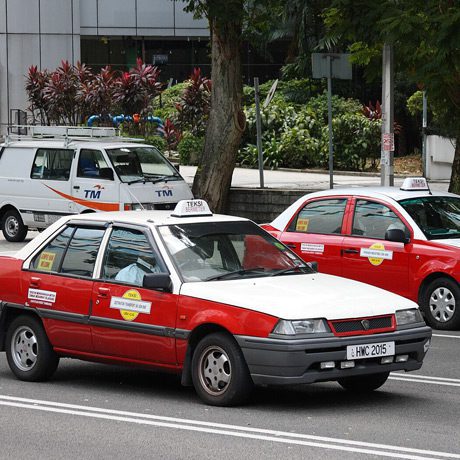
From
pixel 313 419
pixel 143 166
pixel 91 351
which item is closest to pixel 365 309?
pixel 313 419

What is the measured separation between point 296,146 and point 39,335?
74.7 ft

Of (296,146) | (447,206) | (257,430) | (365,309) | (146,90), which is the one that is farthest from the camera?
(146,90)

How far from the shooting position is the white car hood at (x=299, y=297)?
28.0 ft

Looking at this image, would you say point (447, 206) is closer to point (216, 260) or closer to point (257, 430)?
point (216, 260)

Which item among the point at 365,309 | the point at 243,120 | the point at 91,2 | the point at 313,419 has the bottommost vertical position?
the point at 313,419

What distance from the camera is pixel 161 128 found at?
37.6 m

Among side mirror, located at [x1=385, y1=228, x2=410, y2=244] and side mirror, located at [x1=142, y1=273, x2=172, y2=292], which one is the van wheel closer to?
side mirror, located at [x1=385, y1=228, x2=410, y2=244]

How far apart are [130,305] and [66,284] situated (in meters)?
0.75

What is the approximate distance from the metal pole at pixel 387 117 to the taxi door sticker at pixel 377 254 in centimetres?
593

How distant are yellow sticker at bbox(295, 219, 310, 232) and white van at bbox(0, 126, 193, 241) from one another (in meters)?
6.90

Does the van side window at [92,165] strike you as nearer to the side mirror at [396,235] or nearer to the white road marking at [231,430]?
the side mirror at [396,235]

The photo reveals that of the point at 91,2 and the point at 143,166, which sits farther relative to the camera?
the point at 91,2

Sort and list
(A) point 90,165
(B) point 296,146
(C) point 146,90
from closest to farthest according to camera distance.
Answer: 1. (A) point 90,165
2. (B) point 296,146
3. (C) point 146,90

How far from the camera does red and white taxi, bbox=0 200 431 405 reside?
8.50 meters
